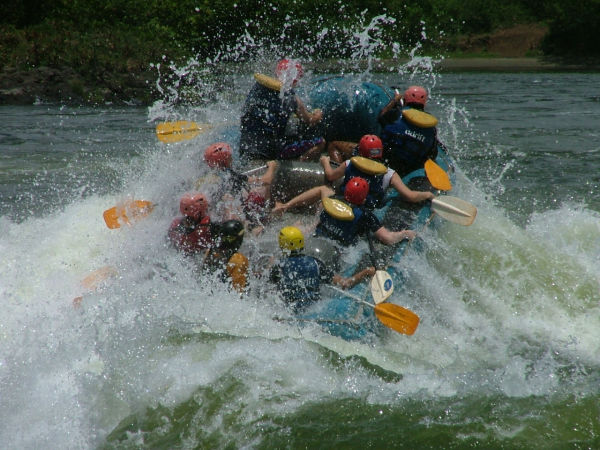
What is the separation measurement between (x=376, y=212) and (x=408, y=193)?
0.31 meters

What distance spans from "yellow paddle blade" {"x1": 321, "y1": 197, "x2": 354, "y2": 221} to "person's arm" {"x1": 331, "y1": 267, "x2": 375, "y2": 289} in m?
0.39

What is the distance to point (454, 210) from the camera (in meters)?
4.78

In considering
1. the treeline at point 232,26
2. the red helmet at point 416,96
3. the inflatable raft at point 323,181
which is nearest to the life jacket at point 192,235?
the inflatable raft at point 323,181

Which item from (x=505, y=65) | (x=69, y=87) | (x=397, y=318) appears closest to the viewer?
(x=397, y=318)

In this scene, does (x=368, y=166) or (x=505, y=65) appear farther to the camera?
(x=505, y=65)

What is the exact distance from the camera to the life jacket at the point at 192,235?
4.34 metres

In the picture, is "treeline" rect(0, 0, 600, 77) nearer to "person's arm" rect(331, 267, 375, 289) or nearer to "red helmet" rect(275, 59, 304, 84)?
"red helmet" rect(275, 59, 304, 84)

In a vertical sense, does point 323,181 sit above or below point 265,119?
below

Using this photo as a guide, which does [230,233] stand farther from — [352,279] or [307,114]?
[307,114]

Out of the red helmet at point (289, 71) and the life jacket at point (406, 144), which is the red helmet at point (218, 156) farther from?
the life jacket at point (406, 144)

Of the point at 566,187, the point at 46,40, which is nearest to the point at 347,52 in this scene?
the point at 46,40

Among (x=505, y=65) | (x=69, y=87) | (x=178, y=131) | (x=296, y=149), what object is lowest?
(x=69, y=87)

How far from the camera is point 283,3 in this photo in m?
21.5

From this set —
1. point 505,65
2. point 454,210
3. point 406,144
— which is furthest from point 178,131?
point 505,65
